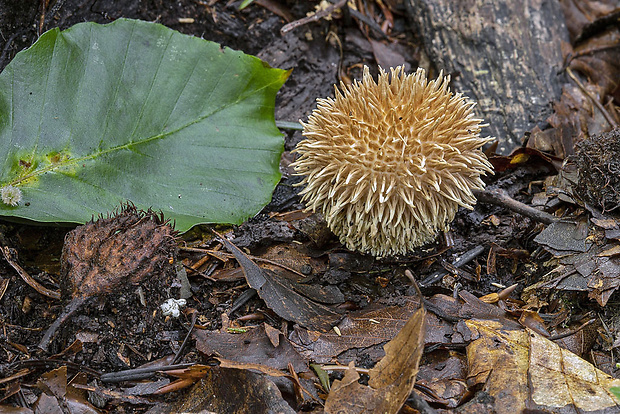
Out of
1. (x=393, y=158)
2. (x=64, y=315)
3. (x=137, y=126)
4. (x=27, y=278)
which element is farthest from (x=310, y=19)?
(x=64, y=315)

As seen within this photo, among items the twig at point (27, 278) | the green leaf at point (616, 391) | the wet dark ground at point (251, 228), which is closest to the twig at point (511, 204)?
the wet dark ground at point (251, 228)

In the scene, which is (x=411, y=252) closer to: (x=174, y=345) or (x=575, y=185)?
(x=575, y=185)

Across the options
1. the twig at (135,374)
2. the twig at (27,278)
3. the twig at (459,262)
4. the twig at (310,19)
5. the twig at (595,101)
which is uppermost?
the twig at (310,19)

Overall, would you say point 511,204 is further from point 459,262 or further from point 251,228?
point 251,228

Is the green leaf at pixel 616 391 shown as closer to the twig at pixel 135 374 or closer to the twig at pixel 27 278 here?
the twig at pixel 135 374

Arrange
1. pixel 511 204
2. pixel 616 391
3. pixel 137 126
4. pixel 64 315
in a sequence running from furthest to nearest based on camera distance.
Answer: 1. pixel 511 204
2. pixel 137 126
3. pixel 64 315
4. pixel 616 391

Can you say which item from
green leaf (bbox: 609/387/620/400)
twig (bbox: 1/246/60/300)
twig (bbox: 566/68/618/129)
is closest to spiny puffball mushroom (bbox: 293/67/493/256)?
green leaf (bbox: 609/387/620/400)
